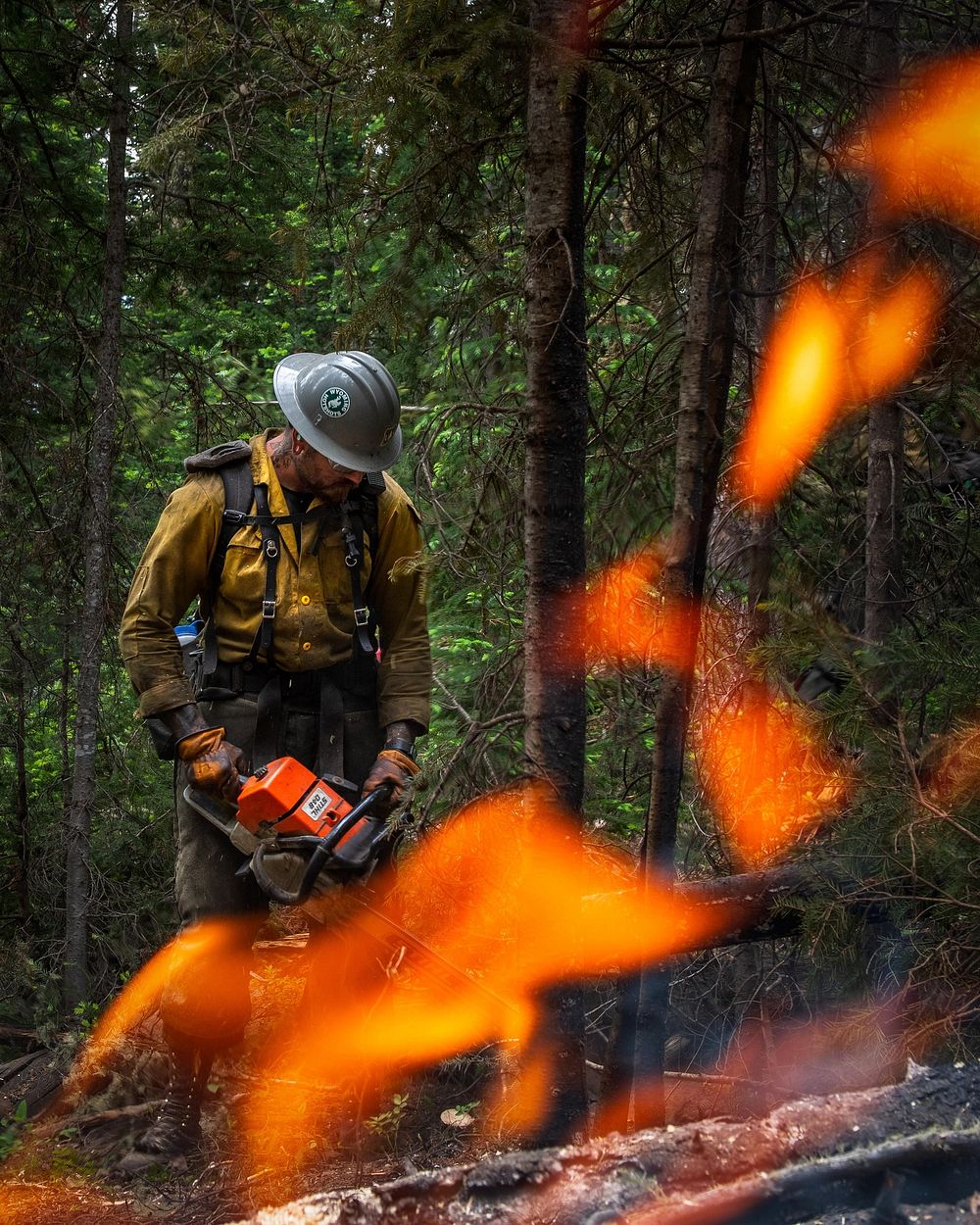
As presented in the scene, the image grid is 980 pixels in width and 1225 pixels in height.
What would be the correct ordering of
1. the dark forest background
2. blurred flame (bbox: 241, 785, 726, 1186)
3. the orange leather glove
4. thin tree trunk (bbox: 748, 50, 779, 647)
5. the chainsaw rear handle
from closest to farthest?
the dark forest background, blurred flame (bbox: 241, 785, 726, 1186), the chainsaw rear handle, the orange leather glove, thin tree trunk (bbox: 748, 50, 779, 647)

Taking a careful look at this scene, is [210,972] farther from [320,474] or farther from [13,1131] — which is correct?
[320,474]

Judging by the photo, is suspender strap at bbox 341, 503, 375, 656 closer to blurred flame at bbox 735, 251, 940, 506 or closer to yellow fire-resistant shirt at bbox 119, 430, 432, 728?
yellow fire-resistant shirt at bbox 119, 430, 432, 728

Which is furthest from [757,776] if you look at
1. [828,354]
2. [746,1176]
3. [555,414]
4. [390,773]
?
[746,1176]

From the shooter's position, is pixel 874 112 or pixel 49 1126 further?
pixel 49 1126

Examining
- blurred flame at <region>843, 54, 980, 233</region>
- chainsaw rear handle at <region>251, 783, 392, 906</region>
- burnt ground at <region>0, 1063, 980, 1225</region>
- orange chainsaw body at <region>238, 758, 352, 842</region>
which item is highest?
blurred flame at <region>843, 54, 980, 233</region>

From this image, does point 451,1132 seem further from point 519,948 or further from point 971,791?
point 971,791

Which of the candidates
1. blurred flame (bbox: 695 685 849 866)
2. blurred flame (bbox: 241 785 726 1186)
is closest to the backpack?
blurred flame (bbox: 241 785 726 1186)

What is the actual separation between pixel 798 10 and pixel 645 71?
81 centimetres

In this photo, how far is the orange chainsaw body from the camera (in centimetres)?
410

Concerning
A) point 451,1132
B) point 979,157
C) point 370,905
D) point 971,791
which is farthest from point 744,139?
point 451,1132

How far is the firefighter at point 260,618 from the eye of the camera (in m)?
4.41

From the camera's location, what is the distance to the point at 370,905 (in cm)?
436

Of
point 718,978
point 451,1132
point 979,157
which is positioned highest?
point 979,157

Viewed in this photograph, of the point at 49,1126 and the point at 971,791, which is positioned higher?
the point at 971,791
